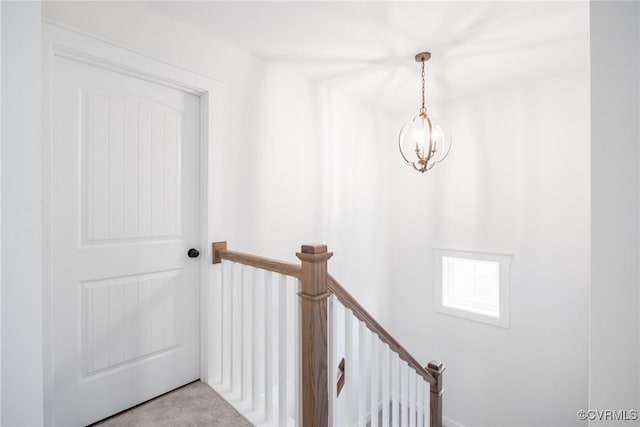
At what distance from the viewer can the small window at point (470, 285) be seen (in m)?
3.21

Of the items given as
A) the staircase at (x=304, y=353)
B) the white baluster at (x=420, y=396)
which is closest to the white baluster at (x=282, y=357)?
the staircase at (x=304, y=353)

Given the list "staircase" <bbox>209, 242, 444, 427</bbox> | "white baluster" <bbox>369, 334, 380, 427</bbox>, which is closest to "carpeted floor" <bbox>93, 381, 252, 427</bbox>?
"staircase" <bbox>209, 242, 444, 427</bbox>

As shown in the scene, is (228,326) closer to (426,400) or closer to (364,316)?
(364,316)

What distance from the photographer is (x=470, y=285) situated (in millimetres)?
3580

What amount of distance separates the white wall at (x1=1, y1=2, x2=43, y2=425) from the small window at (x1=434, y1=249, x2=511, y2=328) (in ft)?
11.4

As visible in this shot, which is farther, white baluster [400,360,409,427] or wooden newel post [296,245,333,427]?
white baluster [400,360,409,427]

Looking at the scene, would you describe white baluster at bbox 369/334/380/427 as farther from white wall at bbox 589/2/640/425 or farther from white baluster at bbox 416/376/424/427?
white wall at bbox 589/2/640/425

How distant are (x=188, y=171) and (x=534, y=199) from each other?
9.99 ft

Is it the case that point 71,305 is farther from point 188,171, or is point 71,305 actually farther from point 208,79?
point 208,79

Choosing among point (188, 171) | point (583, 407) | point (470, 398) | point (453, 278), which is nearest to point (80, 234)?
point (188, 171)

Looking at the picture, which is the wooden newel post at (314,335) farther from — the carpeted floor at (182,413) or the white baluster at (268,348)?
the carpeted floor at (182,413)

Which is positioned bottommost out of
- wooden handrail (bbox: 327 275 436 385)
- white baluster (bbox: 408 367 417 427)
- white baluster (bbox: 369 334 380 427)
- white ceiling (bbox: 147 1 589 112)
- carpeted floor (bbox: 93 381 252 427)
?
white baluster (bbox: 408 367 417 427)

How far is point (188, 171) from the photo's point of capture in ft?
6.55

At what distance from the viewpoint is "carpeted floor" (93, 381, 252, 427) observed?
1.61m
